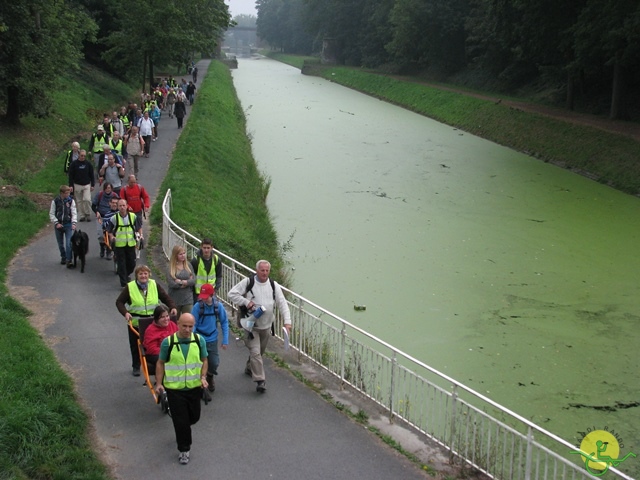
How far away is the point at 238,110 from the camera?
43969mm

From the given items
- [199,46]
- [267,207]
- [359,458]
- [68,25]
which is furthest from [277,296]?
[199,46]

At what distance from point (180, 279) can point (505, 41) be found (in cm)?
3801

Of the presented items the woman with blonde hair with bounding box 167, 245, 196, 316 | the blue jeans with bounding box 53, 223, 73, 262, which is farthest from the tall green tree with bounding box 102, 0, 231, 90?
the woman with blonde hair with bounding box 167, 245, 196, 316

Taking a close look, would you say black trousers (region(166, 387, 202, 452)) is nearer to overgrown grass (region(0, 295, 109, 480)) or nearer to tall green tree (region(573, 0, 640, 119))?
overgrown grass (region(0, 295, 109, 480))

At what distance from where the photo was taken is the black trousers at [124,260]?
12219 millimetres

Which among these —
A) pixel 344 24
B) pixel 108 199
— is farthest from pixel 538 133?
pixel 344 24

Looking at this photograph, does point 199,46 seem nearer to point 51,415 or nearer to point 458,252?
point 458,252

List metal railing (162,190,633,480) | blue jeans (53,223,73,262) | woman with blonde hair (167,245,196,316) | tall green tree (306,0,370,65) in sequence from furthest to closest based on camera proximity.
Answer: tall green tree (306,0,370,65)
blue jeans (53,223,73,262)
woman with blonde hair (167,245,196,316)
metal railing (162,190,633,480)

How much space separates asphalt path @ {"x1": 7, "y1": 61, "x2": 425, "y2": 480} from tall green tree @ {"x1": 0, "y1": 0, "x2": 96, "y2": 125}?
12.8 m

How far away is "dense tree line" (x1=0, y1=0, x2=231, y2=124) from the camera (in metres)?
22.0

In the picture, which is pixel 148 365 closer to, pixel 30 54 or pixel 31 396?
pixel 31 396

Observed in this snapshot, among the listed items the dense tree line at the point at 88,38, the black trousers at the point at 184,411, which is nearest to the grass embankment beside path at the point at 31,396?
the black trousers at the point at 184,411

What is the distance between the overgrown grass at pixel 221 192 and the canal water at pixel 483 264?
65 cm

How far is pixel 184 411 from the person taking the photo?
23.7ft
